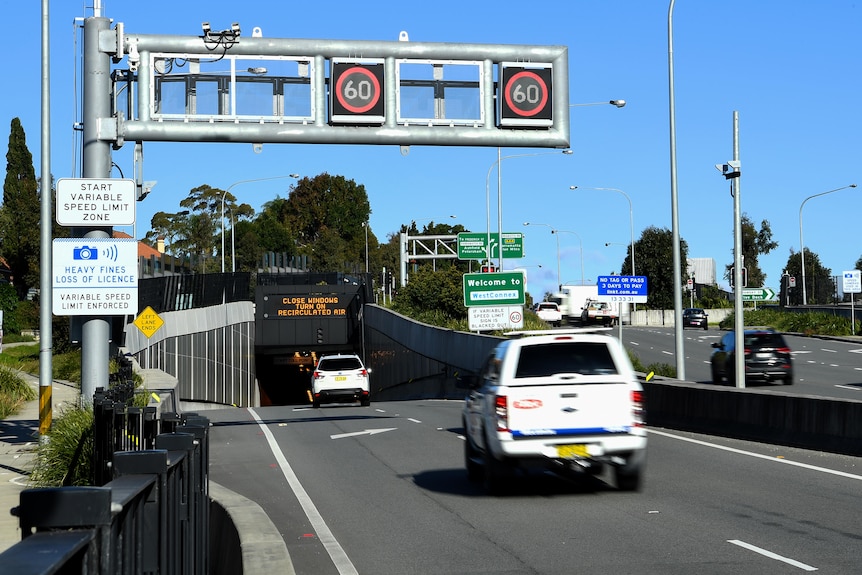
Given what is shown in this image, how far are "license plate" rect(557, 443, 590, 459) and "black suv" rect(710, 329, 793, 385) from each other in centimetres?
2333

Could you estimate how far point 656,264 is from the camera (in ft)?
375

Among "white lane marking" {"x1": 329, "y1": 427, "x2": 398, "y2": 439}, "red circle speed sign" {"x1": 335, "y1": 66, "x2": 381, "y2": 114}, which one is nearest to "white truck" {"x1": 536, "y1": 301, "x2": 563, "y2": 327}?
"white lane marking" {"x1": 329, "y1": 427, "x2": 398, "y2": 439}

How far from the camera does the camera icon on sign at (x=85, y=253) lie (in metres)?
17.1

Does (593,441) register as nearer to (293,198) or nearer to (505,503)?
(505,503)

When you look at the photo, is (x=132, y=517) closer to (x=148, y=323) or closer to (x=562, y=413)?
(x=562, y=413)

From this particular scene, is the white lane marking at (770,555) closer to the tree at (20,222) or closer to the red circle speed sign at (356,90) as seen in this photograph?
the red circle speed sign at (356,90)

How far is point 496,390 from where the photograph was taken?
44.0ft

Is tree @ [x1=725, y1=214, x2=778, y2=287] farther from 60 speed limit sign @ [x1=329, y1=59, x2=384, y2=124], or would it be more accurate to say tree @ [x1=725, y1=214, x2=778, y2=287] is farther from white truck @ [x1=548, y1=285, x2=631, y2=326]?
60 speed limit sign @ [x1=329, y1=59, x2=384, y2=124]

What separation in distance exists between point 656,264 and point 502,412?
340 ft

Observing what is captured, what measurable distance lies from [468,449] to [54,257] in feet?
23.0

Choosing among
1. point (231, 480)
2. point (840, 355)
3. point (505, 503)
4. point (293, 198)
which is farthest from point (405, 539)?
point (293, 198)

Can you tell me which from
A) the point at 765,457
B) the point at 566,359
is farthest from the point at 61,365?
the point at 566,359

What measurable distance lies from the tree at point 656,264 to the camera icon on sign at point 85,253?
97.8 m

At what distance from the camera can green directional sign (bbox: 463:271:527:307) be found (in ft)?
148
